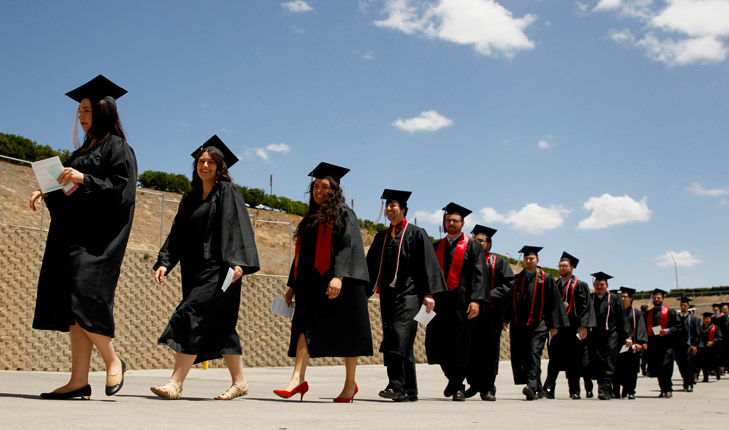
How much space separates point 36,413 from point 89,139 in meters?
2.21

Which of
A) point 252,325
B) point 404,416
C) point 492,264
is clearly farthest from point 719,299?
point 404,416

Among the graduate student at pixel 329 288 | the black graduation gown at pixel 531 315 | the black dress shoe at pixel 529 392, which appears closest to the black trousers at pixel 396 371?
the graduate student at pixel 329 288

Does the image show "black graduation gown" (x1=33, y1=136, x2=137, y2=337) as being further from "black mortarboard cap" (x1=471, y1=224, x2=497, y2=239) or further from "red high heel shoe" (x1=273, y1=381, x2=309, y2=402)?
"black mortarboard cap" (x1=471, y1=224, x2=497, y2=239)

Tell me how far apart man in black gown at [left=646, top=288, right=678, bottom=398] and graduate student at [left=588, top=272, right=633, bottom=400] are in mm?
1659

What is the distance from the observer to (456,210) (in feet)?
28.3

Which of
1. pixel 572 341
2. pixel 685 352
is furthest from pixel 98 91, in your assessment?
pixel 685 352

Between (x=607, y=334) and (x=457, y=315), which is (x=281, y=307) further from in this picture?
(x=607, y=334)

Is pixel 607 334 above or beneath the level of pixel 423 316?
beneath

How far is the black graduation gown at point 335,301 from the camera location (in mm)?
5840

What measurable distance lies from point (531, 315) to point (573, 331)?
114cm

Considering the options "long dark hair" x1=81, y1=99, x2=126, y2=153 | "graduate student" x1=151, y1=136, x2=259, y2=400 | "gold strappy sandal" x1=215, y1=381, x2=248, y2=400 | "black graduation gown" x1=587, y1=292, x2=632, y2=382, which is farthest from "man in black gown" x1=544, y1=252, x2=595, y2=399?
"long dark hair" x1=81, y1=99, x2=126, y2=153

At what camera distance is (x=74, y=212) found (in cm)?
477

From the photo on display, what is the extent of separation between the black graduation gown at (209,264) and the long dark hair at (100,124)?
2.82 ft

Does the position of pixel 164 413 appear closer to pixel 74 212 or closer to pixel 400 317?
pixel 74 212
